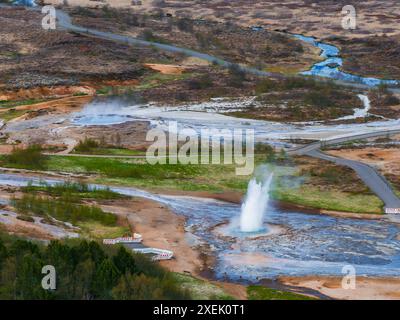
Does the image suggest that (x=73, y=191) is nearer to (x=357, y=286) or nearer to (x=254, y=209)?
(x=254, y=209)

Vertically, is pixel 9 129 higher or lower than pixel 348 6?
lower

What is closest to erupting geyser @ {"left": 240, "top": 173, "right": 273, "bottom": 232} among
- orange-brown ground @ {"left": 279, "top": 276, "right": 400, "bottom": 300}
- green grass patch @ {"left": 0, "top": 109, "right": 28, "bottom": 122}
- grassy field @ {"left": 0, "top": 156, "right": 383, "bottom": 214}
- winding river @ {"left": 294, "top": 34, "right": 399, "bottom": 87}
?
grassy field @ {"left": 0, "top": 156, "right": 383, "bottom": 214}

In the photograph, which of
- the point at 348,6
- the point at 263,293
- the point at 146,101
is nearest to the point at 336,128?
the point at 146,101

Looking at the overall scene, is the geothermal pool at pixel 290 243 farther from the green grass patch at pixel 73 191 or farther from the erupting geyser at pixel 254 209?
the green grass patch at pixel 73 191

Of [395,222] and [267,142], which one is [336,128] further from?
[395,222]

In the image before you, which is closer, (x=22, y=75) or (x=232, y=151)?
(x=232, y=151)

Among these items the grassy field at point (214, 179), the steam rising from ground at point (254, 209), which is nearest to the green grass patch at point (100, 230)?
the steam rising from ground at point (254, 209)

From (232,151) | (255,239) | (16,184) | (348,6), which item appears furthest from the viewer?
(348,6)

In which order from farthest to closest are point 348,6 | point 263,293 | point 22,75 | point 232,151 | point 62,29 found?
point 348,6 < point 62,29 < point 22,75 < point 232,151 < point 263,293
